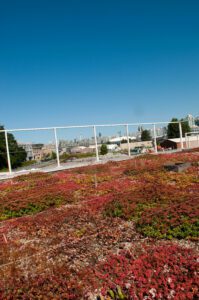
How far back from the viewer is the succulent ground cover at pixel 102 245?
12.1 ft

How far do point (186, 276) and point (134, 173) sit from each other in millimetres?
9901

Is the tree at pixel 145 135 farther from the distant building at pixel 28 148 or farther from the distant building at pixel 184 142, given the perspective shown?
the distant building at pixel 28 148

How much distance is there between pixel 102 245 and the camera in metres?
5.18

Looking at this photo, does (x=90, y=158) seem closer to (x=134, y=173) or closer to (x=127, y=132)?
(x=127, y=132)

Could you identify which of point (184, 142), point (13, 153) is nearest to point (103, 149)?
point (13, 153)

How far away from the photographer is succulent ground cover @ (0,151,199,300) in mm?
3691

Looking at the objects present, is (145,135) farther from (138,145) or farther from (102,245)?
(102,245)

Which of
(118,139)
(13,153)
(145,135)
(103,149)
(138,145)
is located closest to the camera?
(13,153)

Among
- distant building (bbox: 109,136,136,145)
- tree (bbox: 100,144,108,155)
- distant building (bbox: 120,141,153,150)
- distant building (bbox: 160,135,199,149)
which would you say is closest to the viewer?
tree (bbox: 100,144,108,155)

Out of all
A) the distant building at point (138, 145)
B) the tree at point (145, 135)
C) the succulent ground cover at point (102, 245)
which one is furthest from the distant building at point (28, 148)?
the tree at point (145, 135)

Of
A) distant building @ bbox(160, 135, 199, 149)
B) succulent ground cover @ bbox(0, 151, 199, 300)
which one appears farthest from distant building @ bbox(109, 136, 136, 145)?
succulent ground cover @ bbox(0, 151, 199, 300)

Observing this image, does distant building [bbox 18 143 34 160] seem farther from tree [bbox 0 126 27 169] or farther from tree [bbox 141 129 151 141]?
tree [bbox 141 129 151 141]

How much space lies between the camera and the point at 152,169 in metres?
14.0

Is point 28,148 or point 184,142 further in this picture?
point 184,142
